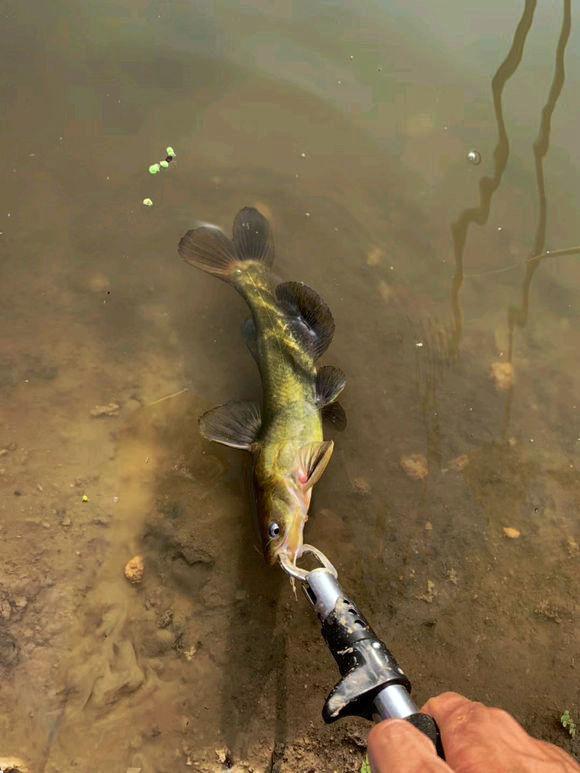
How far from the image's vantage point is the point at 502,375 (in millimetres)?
3619

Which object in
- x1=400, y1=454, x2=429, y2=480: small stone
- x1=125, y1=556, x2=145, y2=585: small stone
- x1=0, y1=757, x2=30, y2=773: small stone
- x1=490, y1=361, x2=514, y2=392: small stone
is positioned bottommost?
x1=0, y1=757, x2=30, y2=773: small stone

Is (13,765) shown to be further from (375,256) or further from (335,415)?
(375,256)

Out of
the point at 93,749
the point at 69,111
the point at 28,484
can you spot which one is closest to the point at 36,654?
the point at 93,749

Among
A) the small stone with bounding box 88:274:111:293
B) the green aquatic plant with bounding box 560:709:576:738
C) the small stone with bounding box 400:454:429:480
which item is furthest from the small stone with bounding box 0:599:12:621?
the green aquatic plant with bounding box 560:709:576:738

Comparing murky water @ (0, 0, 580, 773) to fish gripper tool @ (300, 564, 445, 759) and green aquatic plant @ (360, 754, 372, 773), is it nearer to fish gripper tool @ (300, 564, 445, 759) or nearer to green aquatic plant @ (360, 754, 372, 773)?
green aquatic plant @ (360, 754, 372, 773)

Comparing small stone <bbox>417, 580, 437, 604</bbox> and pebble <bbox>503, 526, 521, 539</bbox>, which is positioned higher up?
pebble <bbox>503, 526, 521, 539</bbox>

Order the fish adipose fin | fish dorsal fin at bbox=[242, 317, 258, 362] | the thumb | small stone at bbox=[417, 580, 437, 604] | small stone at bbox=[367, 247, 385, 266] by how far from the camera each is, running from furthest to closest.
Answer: small stone at bbox=[367, 247, 385, 266] < the fish adipose fin < fish dorsal fin at bbox=[242, 317, 258, 362] < small stone at bbox=[417, 580, 437, 604] < the thumb

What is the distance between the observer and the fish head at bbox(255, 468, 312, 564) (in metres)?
2.77

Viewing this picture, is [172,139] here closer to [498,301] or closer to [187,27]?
[187,27]

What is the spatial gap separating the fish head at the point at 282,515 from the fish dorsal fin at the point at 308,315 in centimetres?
81

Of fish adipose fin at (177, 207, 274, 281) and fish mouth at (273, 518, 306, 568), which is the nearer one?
fish mouth at (273, 518, 306, 568)

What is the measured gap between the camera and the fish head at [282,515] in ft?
9.10

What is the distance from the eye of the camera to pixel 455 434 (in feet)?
11.2

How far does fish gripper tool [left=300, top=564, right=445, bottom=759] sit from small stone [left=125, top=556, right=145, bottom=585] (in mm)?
1168
